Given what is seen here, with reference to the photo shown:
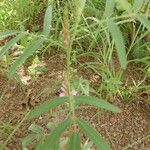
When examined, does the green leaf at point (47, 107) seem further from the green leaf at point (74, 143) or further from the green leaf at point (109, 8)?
the green leaf at point (109, 8)

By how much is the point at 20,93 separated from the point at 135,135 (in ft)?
2.02

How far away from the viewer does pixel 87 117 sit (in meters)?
1.84

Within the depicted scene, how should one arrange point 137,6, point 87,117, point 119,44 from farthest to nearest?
point 87,117
point 137,6
point 119,44

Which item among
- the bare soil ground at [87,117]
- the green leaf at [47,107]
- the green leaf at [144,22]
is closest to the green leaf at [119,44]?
the green leaf at [144,22]

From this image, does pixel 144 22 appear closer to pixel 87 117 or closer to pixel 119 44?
pixel 119 44

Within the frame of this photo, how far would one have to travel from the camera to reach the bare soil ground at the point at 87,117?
1.75 m

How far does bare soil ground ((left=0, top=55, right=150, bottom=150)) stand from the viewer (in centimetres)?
175

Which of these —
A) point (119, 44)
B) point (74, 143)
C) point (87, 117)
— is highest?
point (119, 44)

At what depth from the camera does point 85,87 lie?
1549mm

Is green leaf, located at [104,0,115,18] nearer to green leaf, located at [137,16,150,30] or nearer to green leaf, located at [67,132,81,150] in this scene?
green leaf, located at [137,16,150,30]

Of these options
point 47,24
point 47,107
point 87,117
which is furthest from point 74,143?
point 87,117

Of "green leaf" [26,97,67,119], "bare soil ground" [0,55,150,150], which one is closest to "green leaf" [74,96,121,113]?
"green leaf" [26,97,67,119]

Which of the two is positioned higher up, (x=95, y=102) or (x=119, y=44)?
(x=119, y=44)

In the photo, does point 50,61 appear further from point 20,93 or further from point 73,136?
point 73,136
